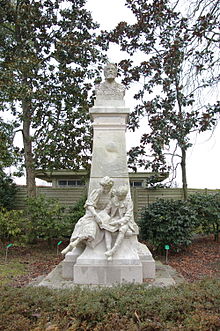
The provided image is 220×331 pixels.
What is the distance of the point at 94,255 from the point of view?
4.68 meters

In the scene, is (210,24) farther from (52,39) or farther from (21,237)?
(21,237)

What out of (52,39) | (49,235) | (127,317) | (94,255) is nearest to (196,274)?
(94,255)

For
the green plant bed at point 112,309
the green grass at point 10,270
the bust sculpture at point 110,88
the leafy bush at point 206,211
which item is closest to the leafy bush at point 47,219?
the green grass at point 10,270

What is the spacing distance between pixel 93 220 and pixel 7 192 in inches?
238

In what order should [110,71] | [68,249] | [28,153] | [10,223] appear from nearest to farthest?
[68,249]
[110,71]
[10,223]
[28,153]

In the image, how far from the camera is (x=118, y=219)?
15.9 feet

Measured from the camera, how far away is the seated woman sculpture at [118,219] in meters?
4.62

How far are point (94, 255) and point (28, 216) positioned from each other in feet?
15.1

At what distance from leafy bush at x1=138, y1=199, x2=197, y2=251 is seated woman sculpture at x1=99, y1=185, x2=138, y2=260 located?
251 centimetres

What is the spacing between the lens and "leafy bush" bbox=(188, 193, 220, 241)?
8555 millimetres

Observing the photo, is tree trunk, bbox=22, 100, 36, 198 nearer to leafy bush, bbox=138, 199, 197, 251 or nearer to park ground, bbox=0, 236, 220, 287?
park ground, bbox=0, 236, 220, 287

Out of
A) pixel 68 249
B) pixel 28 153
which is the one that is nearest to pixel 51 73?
pixel 28 153

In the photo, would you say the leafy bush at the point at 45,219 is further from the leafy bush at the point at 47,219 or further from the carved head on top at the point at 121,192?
the carved head on top at the point at 121,192

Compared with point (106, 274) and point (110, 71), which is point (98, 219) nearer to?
point (106, 274)
